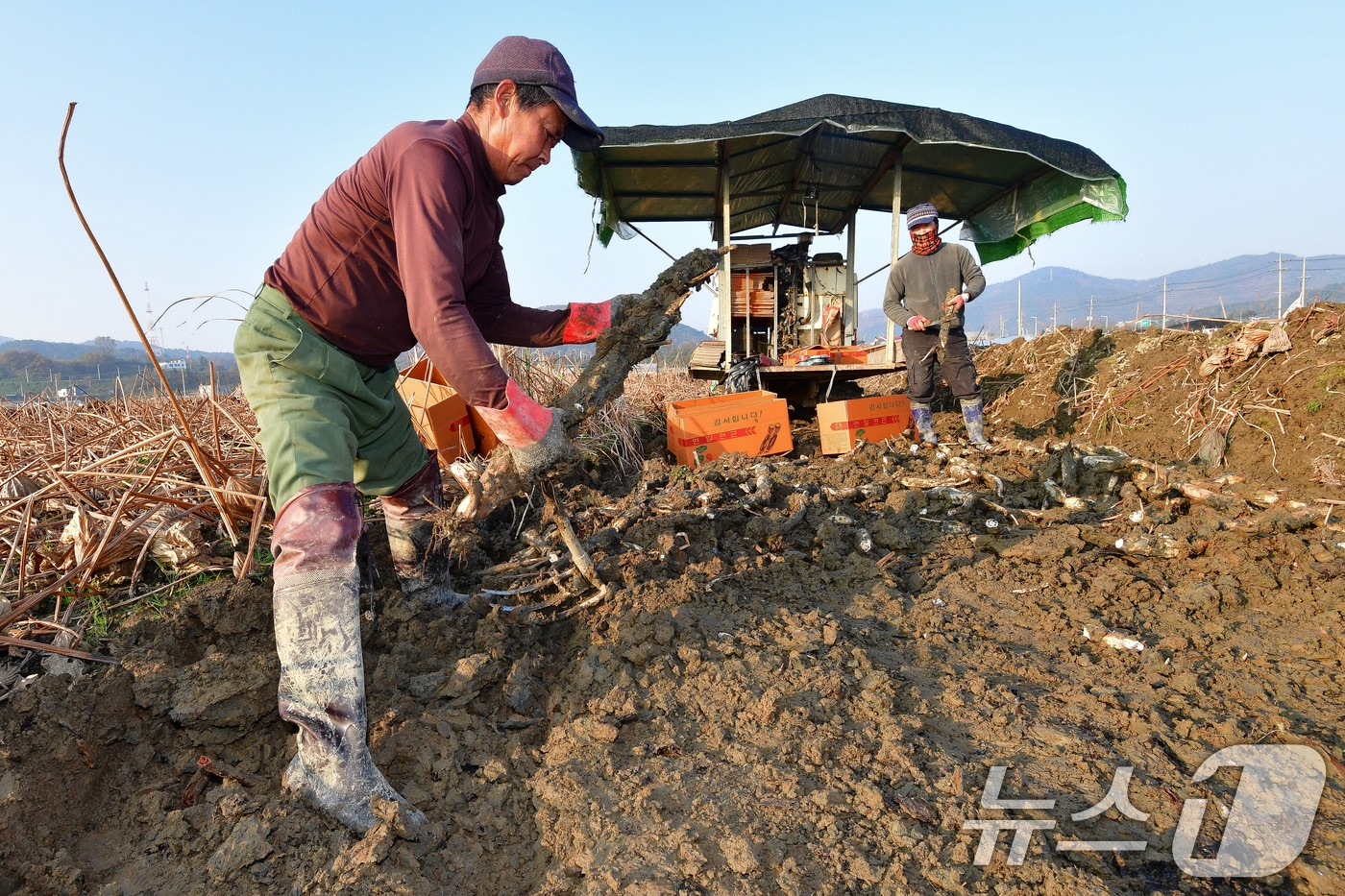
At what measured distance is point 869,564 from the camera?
9.75 ft

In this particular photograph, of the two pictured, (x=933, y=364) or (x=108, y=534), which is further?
(x=933, y=364)

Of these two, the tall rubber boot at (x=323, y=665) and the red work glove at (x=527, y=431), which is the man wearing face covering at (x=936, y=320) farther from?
the tall rubber boot at (x=323, y=665)

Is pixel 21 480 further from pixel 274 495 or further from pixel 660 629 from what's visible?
pixel 660 629

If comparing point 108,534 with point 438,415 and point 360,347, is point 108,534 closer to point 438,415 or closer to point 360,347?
point 360,347

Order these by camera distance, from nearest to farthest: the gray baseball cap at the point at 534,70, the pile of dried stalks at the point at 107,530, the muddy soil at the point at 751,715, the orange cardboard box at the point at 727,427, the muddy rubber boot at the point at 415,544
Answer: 1. the muddy soil at the point at 751,715
2. the gray baseball cap at the point at 534,70
3. the pile of dried stalks at the point at 107,530
4. the muddy rubber boot at the point at 415,544
5. the orange cardboard box at the point at 727,427

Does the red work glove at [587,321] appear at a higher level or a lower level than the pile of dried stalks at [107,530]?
higher

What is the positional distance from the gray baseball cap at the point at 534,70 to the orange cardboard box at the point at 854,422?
12.2ft

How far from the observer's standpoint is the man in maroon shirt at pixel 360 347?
1470 mm

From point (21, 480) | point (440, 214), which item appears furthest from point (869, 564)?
point (21, 480)

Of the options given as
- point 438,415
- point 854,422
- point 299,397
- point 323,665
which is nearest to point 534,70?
point 299,397

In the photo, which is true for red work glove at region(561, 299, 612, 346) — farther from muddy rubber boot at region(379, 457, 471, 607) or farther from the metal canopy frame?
the metal canopy frame

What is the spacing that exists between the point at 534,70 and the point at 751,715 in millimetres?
1912

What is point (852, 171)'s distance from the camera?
25.7 feet

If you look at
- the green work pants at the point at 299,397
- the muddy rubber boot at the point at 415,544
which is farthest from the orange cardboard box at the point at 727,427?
the green work pants at the point at 299,397
